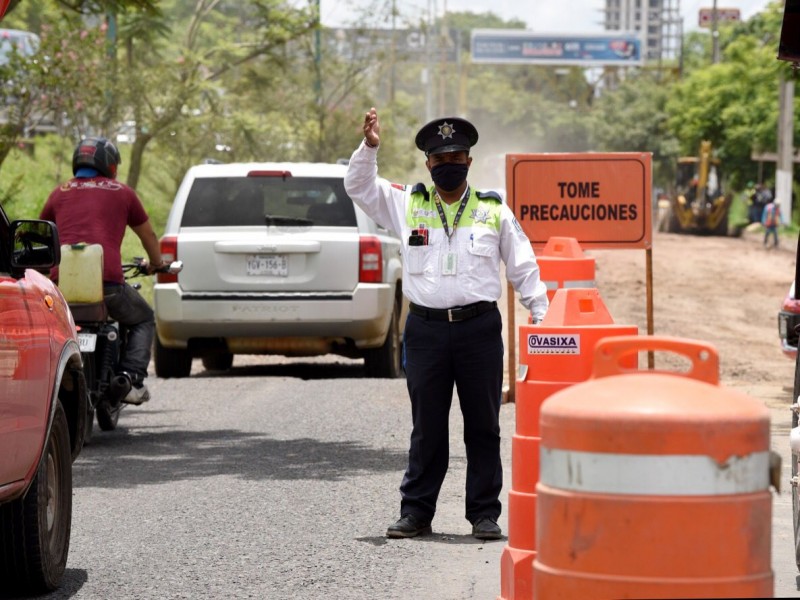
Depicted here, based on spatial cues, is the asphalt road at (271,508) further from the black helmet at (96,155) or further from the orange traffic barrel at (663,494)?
the orange traffic barrel at (663,494)

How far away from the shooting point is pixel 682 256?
43344 mm

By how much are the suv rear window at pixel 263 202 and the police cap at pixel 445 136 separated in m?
6.76

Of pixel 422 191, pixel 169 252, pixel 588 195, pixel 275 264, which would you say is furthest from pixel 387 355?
pixel 422 191

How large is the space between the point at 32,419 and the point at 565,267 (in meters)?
7.54

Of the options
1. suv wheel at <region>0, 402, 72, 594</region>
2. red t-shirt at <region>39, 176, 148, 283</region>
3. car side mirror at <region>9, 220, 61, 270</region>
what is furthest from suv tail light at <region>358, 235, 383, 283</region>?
car side mirror at <region>9, 220, 61, 270</region>

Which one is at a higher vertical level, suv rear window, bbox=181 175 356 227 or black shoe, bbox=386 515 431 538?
suv rear window, bbox=181 175 356 227

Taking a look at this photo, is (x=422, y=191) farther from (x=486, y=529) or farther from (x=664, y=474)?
(x=664, y=474)

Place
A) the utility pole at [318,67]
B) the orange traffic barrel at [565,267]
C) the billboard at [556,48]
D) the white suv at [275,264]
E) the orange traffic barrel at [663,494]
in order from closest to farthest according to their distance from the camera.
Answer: the orange traffic barrel at [663,494], the orange traffic barrel at [565,267], the white suv at [275,264], the utility pole at [318,67], the billboard at [556,48]

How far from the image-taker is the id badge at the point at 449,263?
761 cm

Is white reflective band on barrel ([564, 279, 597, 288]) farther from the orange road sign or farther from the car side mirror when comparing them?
the car side mirror

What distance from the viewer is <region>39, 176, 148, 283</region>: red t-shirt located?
36.1 ft

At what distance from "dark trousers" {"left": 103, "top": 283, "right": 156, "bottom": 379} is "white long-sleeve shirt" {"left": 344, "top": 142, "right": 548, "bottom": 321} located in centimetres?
386

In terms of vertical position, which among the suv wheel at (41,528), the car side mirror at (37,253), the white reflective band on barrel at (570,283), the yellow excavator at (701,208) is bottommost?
the yellow excavator at (701,208)

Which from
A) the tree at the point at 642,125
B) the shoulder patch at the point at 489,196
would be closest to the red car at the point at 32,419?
the shoulder patch at the point at 489,196
